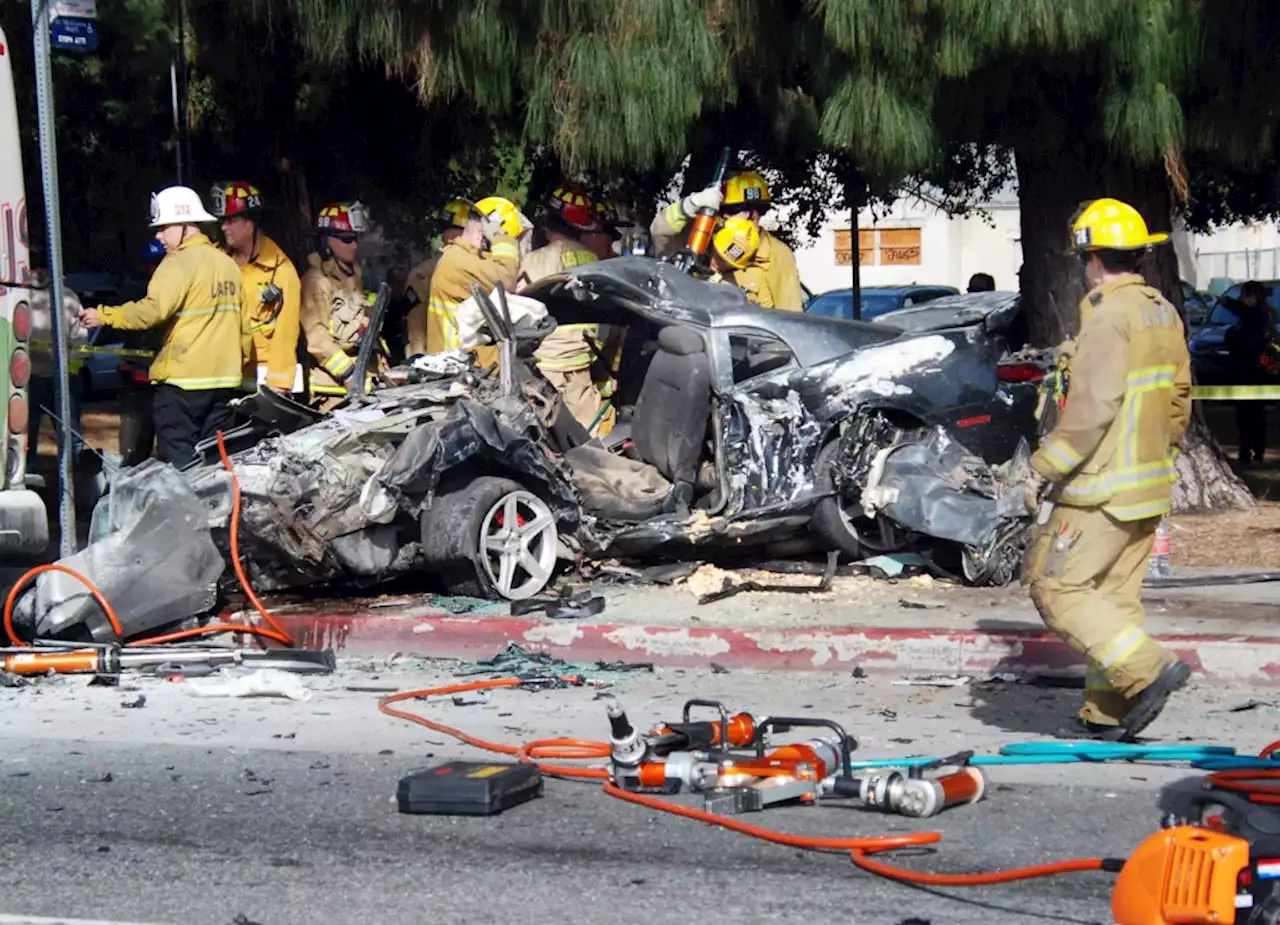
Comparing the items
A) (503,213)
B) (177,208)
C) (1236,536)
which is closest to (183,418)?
(177,208)

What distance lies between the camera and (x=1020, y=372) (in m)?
9.00

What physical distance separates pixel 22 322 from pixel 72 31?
2.33 meters

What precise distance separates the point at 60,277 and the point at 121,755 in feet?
11.3

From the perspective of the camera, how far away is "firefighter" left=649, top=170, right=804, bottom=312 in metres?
10.4

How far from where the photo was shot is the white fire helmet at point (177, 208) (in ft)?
31.1

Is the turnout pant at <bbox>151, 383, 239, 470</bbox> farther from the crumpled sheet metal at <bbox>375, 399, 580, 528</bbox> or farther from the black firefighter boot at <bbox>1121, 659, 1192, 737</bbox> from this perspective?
the black firefighter boot at <bbox>1121, 659, 1192, 737</bbox>

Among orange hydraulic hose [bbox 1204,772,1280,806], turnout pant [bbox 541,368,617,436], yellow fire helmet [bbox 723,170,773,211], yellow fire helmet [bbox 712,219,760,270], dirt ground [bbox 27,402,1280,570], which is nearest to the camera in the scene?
orange hydraulic hose [bbox 1204,772,1280,806]

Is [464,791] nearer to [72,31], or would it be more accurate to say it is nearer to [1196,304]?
[72,31]

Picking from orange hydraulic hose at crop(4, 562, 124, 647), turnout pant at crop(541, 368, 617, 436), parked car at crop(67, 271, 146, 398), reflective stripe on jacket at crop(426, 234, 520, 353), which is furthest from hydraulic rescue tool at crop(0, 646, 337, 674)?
parked car at crop(67, 271, 146, 398)

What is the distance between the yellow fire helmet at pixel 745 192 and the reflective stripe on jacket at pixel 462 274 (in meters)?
1.31

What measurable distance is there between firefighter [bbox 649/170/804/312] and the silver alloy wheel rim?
94.4 inches

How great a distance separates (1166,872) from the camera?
351cm

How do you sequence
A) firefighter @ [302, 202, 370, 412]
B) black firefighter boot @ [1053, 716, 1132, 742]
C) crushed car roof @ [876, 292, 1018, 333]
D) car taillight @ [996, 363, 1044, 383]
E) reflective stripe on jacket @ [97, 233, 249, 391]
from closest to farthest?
black firefighter boot @ [1053, 716, 1132, 742]
car taillight @ [996, 363, 1044, 383]
crushed car roof @ [876, 292, 1018, 333]
reflective stripe on jacket @ [97, 233, 249, 391]
firefighter @ [302, 202, 370, 412]

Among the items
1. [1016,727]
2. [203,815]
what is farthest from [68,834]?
[1016,727]
